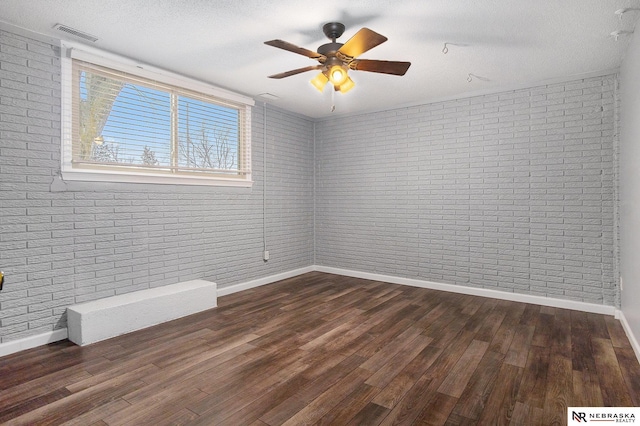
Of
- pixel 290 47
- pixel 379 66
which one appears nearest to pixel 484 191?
pixel 379 66

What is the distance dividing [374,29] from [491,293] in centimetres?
346

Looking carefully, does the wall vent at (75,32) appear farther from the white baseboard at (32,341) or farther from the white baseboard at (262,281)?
the white baseboard at (262,281)

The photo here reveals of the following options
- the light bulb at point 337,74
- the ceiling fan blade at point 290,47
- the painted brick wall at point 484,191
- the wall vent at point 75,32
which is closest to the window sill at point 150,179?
the wall vent at point 75,32

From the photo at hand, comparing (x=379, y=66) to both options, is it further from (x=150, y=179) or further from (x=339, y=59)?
(x=150, y=179)

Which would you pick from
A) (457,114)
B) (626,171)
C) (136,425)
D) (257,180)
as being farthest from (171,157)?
(626,171)

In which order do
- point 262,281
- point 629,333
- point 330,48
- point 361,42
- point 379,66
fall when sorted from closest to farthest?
point 361,42 < point 330,48 < point 379,66 < point 629,333 < point 262,281

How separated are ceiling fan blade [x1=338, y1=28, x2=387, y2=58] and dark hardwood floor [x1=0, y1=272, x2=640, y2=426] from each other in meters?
2.35

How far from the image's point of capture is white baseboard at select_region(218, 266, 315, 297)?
14.7 feet

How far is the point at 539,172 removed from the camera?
4.05m

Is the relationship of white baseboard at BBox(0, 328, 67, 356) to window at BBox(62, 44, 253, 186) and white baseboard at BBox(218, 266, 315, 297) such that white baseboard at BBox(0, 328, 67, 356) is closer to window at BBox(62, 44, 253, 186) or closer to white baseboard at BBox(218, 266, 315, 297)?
window at BBox(62, 44, 253, 186)

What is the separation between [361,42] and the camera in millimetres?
2438

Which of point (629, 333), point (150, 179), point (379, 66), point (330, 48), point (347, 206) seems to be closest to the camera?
point (330, 48)

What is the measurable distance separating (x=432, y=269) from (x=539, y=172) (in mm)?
1816

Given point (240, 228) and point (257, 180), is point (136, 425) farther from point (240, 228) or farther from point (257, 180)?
point (257, 180)
